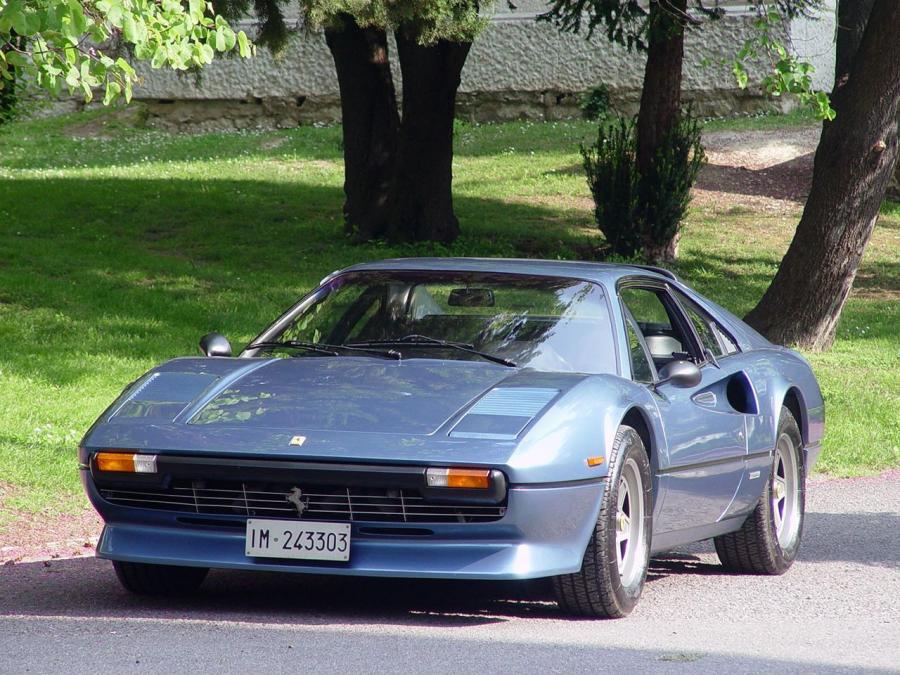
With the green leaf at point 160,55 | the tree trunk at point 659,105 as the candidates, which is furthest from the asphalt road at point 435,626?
the tree trunk at point 659,105

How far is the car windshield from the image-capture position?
5766 millimetres

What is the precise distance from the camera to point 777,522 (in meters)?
6.63

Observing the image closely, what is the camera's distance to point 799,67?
1235 cm

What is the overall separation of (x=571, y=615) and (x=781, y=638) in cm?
77

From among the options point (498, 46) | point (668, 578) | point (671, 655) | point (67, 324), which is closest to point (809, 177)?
point (498, 46)

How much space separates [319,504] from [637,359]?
5.60ft

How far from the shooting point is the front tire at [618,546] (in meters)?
4.97

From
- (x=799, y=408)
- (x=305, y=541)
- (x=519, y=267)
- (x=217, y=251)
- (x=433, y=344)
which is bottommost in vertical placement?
(x=217, y=251)

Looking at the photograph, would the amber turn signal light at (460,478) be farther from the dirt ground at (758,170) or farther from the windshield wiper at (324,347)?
the dirt ground at (758,170)

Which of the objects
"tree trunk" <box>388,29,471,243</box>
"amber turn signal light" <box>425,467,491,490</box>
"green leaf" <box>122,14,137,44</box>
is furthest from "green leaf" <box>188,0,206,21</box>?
"tree trunk" <box>388,29,471,243</box>

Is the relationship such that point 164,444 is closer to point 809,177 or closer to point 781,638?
point 781,638

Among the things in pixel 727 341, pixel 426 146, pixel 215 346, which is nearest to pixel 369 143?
pixel 426 146

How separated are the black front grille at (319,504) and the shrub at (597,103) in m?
26.4

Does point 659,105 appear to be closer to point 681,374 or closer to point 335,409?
point 681,374
